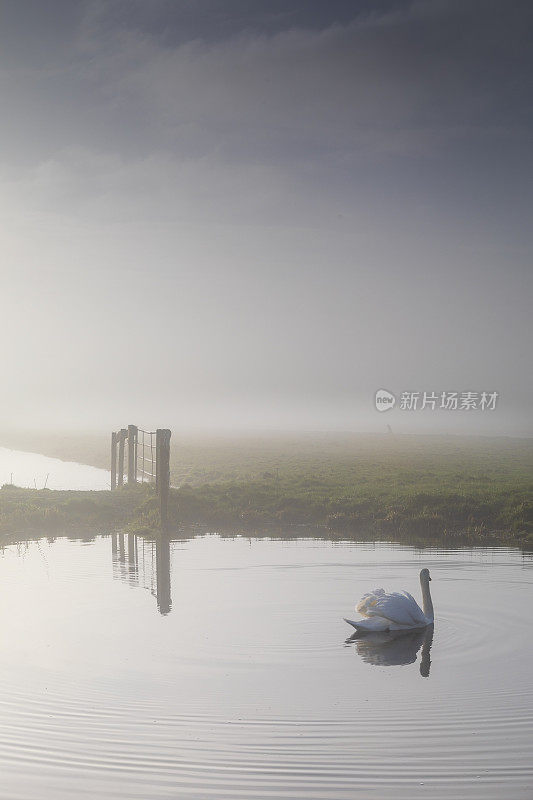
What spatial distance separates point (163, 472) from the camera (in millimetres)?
28562

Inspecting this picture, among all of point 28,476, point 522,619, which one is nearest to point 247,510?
point 522,619

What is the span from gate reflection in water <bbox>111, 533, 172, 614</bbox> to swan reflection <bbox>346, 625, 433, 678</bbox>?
3.95 metres

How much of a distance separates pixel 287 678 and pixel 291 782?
12.0ft

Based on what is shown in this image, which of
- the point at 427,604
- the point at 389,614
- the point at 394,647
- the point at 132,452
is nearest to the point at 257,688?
the point at 394,647

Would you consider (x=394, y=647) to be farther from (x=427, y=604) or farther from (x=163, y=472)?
(x=163, y=472)

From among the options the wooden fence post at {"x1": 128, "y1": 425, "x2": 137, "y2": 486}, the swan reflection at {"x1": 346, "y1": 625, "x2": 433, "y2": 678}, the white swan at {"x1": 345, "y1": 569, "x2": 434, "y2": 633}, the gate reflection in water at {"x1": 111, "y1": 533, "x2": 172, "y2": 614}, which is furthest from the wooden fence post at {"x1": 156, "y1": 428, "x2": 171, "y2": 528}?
the swan reflection at {"x1": 346, "y1": 625, "x2": 433, "y2": 678}

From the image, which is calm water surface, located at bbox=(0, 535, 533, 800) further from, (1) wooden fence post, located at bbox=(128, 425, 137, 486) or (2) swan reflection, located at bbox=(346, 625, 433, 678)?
(1) wooden fence post, located at bbox=(128, 425, 137, 486)

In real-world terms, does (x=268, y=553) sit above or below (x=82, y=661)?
above

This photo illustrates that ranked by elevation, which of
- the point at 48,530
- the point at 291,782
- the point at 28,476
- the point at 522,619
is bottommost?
the point at 291,782

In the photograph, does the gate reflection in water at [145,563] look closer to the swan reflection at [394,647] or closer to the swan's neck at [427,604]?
the swan reflection at [394,647]

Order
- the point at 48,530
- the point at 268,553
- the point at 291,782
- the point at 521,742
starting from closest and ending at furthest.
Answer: the point at 291,782
the point at 521,742
the point at 268,553
the point at 48,530

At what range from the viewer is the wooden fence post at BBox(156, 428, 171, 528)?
28.5 m

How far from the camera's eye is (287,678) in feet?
38.4

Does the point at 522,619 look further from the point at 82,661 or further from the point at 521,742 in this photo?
the point at 82,661
